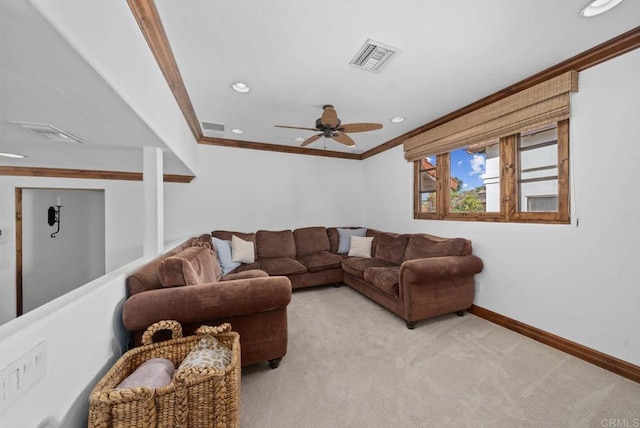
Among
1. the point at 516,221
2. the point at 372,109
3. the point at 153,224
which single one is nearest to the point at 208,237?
the point at 153,224

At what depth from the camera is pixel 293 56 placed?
1.93 m

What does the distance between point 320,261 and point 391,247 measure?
3.77 ft

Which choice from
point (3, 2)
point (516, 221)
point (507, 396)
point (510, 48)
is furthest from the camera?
point (516, 221)

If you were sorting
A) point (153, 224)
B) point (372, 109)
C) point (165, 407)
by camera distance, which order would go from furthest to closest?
point (372, 109) → point (153, 224) → point (165, 407)

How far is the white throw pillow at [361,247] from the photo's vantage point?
4.05 metres

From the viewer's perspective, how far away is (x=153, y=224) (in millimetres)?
2215

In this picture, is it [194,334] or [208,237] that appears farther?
[208,237]

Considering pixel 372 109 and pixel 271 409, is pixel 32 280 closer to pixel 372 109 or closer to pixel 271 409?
pixel 271 409

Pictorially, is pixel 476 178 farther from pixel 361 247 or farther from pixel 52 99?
pixel 52 99

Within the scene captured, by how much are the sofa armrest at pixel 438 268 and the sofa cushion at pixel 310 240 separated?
2069mm

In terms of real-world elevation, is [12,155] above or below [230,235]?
above

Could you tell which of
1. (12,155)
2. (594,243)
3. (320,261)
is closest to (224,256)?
(320,261)

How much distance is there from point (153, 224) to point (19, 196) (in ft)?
8.08

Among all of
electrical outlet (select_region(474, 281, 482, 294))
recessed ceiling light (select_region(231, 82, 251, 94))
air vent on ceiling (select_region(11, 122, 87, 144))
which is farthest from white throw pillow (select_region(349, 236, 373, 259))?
air vent on ceiling (select_region(11, 122, 87, 144))
